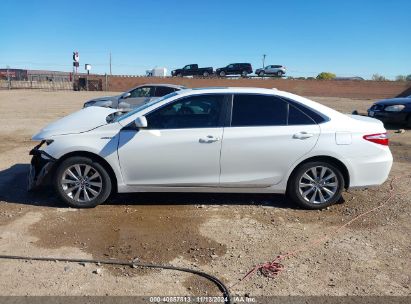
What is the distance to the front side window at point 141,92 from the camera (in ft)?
47.3

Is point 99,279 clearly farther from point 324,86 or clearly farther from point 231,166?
point 324,86

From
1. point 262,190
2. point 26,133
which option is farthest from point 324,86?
point 262,190

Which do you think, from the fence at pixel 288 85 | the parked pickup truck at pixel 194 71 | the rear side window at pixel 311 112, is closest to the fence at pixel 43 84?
the fence at pixel 288 85

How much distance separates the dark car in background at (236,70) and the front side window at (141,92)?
3930 centimetres

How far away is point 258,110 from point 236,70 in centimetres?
4864

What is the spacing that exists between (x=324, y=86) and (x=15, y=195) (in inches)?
1961

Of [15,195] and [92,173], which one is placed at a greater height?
[92,173]

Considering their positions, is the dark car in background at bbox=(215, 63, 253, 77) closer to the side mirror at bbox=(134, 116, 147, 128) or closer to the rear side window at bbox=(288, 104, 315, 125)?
the rear side window at bbox=(288, 104, 315, 125)

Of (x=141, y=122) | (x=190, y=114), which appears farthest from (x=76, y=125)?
(x=190, y=114)

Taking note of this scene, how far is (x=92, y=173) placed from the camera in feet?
17.3

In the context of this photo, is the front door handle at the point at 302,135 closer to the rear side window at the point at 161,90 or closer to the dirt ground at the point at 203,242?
the dirt ground at the point at 203,242

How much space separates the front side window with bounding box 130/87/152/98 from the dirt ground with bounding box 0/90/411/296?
27.7 feet

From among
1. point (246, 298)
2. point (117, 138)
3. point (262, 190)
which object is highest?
point (117, 138)

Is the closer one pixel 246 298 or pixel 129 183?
pixel 246 298
